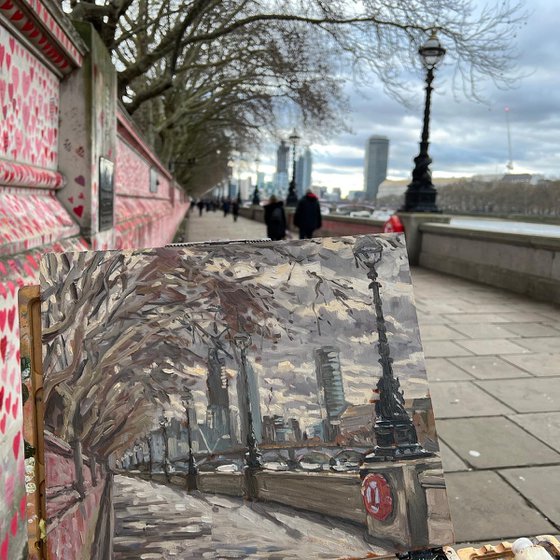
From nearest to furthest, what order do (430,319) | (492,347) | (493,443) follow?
(493,443) < (492,347) < (430,319)

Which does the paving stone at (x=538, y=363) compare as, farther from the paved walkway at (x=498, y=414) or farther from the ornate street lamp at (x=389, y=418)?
the ornate street lamp at (x=389, y=418)

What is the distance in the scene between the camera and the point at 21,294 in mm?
1380

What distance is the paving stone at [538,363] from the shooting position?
16.7 ft

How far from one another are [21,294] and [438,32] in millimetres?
15415

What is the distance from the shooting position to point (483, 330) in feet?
22.5

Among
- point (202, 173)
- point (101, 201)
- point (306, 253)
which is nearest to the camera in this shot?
point (306, 253)

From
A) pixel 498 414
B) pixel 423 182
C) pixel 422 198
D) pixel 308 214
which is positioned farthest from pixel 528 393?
pixel 423 182

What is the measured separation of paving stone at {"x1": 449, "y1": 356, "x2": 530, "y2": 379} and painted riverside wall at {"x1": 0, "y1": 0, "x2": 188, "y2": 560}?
3606mm

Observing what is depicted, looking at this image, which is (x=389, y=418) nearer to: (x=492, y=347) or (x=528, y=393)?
(x=528, y=393)

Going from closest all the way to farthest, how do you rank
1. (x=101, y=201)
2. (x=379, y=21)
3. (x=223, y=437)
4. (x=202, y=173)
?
1. (x=223, y=437)
2. (x=101, y=201)
3. (x=379, y=21)
4. (x=202, y=173)

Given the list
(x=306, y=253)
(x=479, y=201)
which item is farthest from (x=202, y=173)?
(x=306, y=253)

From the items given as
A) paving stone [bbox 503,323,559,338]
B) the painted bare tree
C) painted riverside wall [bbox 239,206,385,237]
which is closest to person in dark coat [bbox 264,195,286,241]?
painted riverside wall [bbox 239,206,385,237]

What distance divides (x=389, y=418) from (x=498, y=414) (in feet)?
9.61

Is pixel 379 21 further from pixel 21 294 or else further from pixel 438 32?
pixel 21 294
